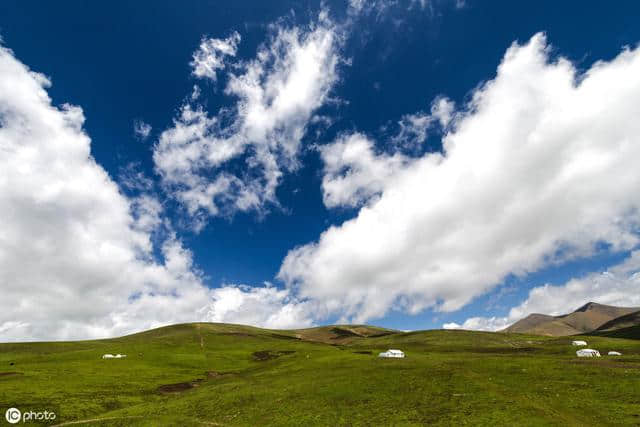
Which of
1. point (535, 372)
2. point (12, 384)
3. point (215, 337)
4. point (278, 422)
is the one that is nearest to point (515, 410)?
point (535, 372)

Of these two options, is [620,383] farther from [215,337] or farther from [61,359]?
[215,337]

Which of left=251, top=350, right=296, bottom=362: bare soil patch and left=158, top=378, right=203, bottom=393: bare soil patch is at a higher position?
left=251, top=350, right=296, bottom=362: bare soil patch

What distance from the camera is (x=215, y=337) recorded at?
198m
